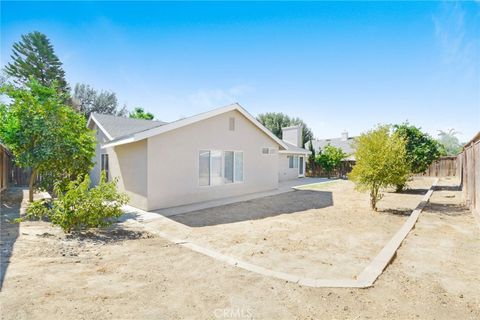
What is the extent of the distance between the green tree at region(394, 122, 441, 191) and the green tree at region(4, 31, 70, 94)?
3639cm

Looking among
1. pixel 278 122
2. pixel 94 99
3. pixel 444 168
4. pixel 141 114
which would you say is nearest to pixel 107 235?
pixel 141 114

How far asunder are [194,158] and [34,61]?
34241 mm

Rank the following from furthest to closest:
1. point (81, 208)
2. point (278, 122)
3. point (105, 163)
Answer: point (278, 122) < point (105, 163) < point (81, 208)

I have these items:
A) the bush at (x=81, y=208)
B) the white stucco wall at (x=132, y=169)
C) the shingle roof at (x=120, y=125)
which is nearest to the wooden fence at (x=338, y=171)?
the shingle roof at (x=120, y=125)

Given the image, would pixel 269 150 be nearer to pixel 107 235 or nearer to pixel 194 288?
pixel 107 235

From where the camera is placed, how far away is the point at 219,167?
478 inches

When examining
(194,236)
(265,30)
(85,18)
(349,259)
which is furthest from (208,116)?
(349,259)

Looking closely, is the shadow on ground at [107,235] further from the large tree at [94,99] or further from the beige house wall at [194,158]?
the large tree at [94,99]

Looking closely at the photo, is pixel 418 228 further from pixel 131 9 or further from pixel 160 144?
pixel 131 9

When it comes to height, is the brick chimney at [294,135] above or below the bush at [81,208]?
above

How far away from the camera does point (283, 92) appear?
18.2 m

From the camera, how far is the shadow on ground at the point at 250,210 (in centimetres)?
826

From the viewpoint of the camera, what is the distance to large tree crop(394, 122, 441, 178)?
1498 cm

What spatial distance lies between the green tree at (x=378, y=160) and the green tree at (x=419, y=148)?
642 centimetres
